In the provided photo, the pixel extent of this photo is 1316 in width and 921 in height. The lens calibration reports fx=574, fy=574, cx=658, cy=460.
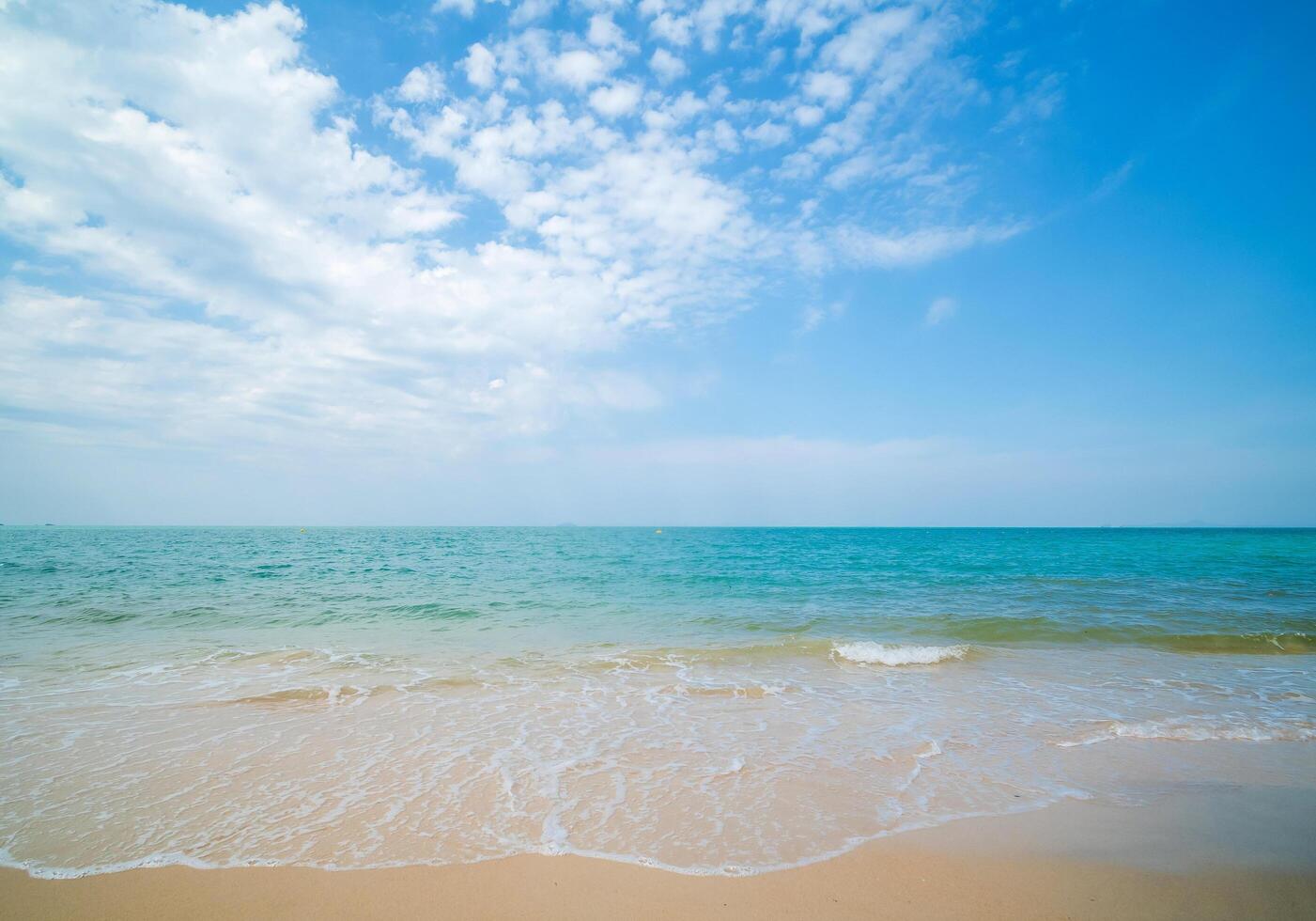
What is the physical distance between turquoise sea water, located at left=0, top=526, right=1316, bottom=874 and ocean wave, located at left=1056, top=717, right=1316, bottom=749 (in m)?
0.04

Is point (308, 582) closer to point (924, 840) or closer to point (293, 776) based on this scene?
point (293, 776)

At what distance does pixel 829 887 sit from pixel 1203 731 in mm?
6749

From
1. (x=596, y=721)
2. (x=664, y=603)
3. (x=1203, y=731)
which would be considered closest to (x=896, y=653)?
(x=1203, y=731)

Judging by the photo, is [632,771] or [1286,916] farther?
A: [632,771]

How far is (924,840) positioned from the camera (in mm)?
4703

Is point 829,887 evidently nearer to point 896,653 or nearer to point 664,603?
point 896,653

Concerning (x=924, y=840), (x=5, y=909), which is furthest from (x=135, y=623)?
(x=924, y=840)

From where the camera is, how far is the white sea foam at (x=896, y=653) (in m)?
12.0

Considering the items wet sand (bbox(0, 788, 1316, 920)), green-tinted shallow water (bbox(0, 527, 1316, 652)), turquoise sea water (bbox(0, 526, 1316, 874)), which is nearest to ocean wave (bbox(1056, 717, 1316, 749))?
turquoise sea water (bbox(0, 526, 1316, 874))

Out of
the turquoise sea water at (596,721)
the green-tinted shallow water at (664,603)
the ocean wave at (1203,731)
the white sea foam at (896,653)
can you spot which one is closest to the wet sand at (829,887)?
the turquoise sea water at (596,721)

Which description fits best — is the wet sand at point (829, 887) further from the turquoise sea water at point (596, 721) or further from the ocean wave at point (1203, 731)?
the ocean wave at point (1203, 731)

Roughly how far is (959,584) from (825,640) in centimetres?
1547

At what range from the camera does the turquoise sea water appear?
489 cm

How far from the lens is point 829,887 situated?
159 inches
